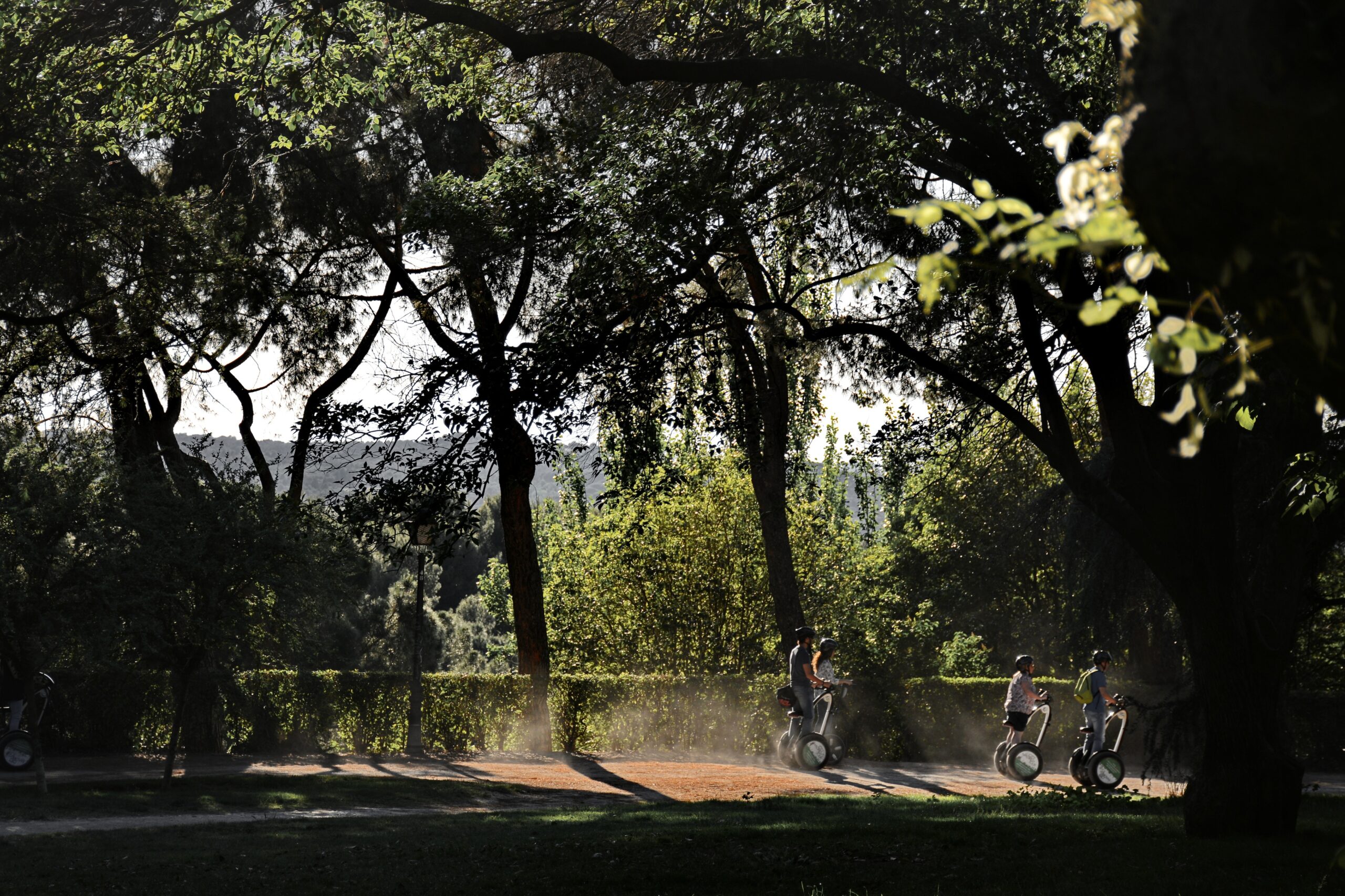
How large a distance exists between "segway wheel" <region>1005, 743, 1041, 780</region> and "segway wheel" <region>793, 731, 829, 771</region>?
2741 millimetres

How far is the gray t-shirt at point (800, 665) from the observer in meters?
17.4

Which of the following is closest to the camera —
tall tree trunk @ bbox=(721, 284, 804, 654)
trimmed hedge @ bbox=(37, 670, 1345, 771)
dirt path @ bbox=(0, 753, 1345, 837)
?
dirt path @ bbox=(0, 753, 1345, 837)

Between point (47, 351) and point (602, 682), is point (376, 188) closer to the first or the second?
point (47, 351)

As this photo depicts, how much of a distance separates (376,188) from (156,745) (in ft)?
36.0

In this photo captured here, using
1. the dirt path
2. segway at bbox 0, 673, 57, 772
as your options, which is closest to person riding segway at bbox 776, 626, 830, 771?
the dirt path

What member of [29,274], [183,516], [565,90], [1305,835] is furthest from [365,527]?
[29,274]

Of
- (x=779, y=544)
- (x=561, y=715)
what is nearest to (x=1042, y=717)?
(x=779, y=544)

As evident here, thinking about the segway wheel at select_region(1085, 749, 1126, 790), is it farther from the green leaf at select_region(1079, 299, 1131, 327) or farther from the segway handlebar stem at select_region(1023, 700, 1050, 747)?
the green leaf at select_region(1079, 299, 1131, 327)

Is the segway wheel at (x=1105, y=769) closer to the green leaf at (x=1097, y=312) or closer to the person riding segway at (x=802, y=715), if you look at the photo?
→ the person riding segway at (x=802, y=715)

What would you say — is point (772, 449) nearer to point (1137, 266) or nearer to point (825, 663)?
point (825, 663)

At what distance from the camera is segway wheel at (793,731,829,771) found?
1837 cm

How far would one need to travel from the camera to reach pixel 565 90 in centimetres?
1587

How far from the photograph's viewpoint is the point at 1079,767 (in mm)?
15984

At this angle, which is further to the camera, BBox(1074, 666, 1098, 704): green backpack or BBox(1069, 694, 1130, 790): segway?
BBox(1069, 694, 1130, 790): segway
